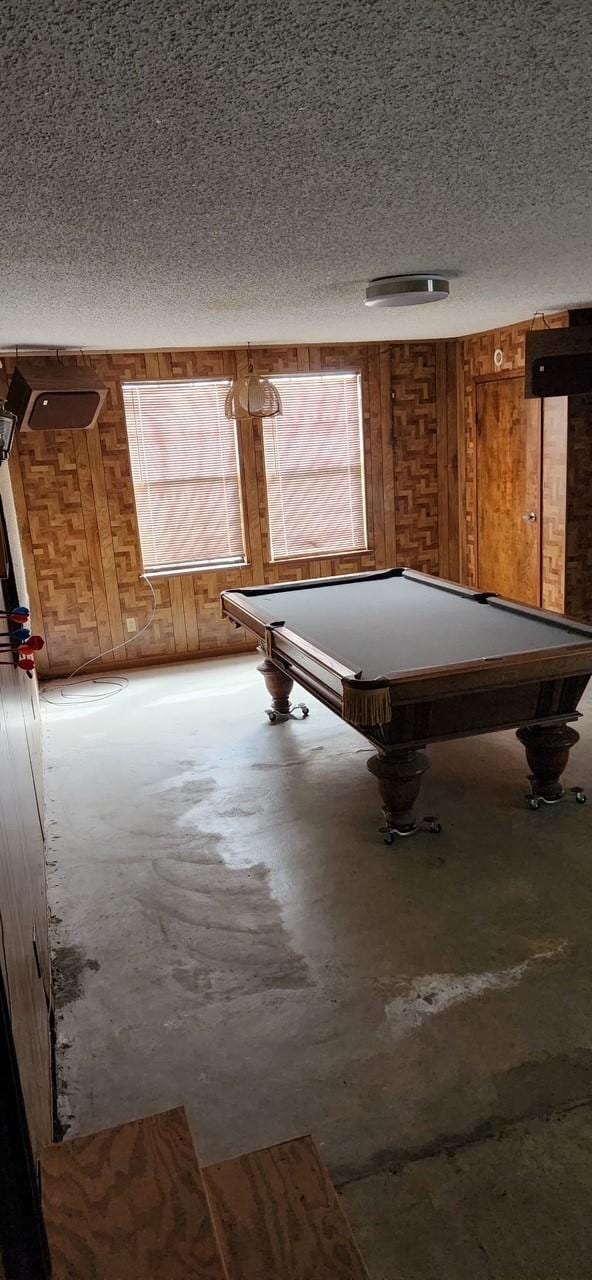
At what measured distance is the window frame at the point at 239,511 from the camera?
19.7 feet

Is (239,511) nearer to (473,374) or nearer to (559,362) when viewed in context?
(473,374)

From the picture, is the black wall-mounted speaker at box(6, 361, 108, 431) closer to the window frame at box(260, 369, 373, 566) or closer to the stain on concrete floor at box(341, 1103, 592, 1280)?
the window frame at box(260, 369, 373, 566)

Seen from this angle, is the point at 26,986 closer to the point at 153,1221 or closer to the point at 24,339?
the point at 153,1221

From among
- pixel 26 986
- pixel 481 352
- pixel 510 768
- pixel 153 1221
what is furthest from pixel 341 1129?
pixel 481 352

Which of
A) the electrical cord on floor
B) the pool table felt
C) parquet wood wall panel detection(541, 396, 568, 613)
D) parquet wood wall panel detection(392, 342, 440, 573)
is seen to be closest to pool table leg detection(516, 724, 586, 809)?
the pool table felt

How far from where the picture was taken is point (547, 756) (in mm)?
3564

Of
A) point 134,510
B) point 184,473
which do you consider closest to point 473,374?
point 184,473

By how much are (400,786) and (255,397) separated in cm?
318

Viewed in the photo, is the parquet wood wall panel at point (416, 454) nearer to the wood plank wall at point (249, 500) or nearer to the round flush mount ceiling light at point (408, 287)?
the wood plank wall at point (249, 500)

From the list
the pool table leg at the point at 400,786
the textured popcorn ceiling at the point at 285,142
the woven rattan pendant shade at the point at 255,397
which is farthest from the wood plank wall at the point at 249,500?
the pool table leg at the point at 400,786

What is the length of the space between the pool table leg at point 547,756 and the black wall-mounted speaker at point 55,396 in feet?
10.9

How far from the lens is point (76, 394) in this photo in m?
5.13

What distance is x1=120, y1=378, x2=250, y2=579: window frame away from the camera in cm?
600

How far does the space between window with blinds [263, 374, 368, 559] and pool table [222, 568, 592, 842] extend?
2.34 metres
